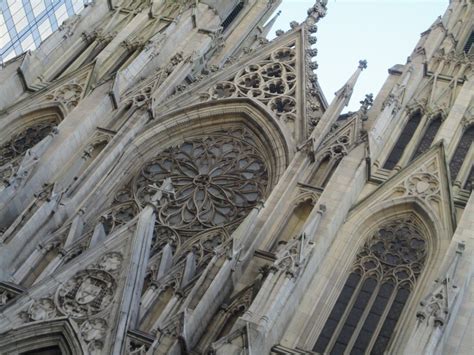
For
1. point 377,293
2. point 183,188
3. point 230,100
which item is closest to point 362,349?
point 377,293

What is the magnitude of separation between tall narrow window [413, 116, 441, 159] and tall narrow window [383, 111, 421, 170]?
363 millimetres

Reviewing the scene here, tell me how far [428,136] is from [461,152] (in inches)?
44.1

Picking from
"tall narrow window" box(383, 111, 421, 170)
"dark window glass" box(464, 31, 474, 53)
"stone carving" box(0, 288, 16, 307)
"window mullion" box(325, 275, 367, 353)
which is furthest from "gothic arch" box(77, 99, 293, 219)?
"dark window glass" box(464, 31, 474, 53)

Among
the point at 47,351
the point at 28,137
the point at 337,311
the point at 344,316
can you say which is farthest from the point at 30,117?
the point at 344,316

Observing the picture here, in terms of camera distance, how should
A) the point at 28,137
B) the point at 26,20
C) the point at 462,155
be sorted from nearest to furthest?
the point at 462,155, the point at 28,137, the point at 26,20

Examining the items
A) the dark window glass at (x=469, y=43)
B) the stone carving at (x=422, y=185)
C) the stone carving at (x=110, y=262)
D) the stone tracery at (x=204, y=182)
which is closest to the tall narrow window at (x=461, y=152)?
the stone carving at (x=422, y=185)

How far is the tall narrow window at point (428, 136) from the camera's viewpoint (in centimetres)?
2644

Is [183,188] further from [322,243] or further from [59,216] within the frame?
[322,243]

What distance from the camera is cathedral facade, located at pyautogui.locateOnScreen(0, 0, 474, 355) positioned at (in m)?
20.6

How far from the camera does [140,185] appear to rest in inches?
1073

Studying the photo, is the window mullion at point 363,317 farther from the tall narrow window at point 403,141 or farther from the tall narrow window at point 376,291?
the tall narrow window at point 403,141

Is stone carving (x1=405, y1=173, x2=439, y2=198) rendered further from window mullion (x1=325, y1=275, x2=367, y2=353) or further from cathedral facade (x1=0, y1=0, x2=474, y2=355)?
window mullion (x1=325, y1=275, x2=367, y2=353)

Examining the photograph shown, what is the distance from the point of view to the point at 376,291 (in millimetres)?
22609

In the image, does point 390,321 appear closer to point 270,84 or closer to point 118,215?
point 118,215
